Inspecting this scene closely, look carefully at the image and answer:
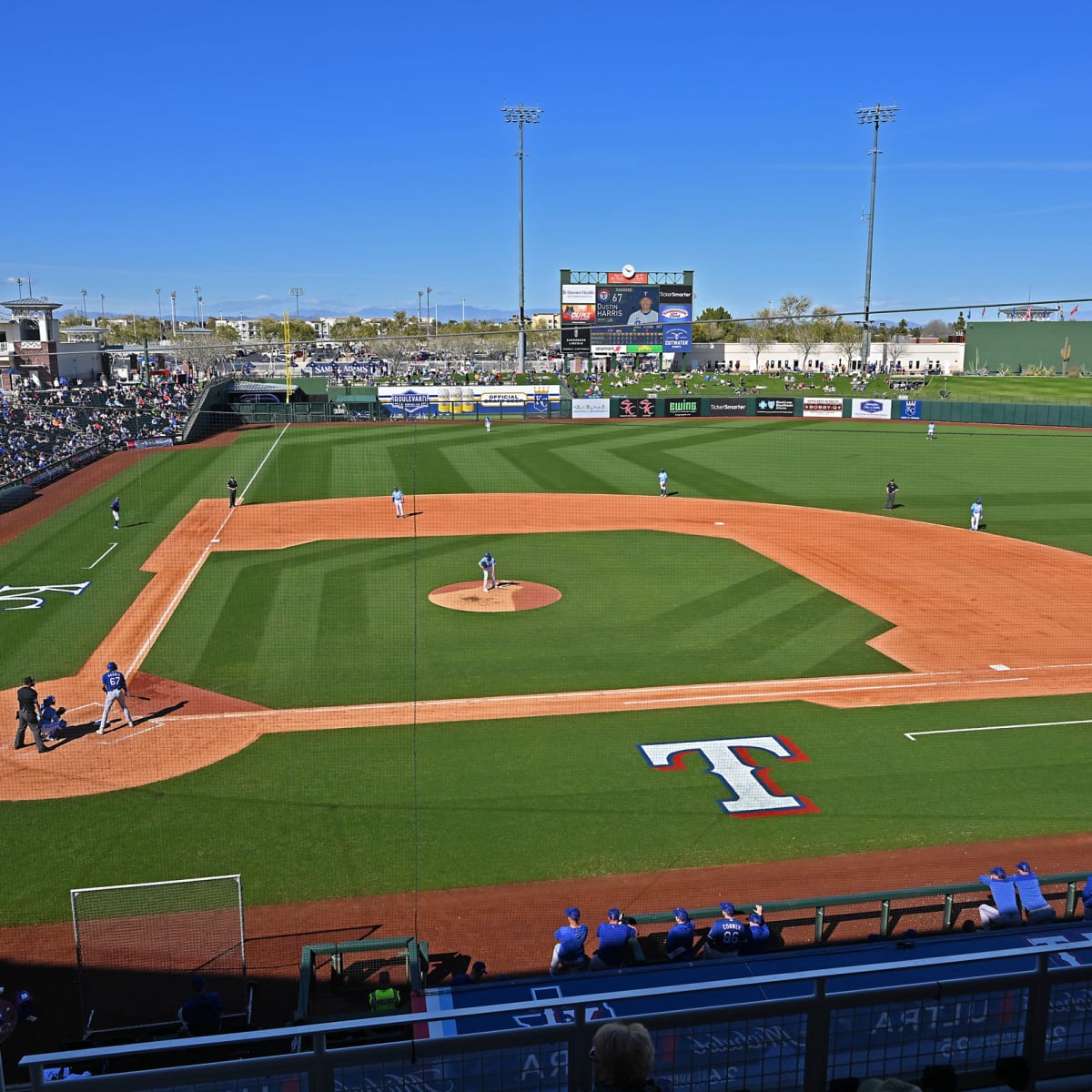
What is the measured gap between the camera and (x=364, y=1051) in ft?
10.3

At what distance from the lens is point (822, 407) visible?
219 feet

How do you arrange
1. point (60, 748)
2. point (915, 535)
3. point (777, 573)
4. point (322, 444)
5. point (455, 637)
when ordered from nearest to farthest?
point (60, 748)
point (455, 637)
point (777, 573)
point (915, 535)
point (322, 444)

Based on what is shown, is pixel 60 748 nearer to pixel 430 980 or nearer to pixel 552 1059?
pixel 430 980

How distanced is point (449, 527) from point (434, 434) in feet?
82.5

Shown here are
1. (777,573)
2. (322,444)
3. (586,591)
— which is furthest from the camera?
(322,444)

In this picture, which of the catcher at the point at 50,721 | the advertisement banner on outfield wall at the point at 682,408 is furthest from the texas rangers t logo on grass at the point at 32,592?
the advertisement banner on outfield wall at the point at 682,408

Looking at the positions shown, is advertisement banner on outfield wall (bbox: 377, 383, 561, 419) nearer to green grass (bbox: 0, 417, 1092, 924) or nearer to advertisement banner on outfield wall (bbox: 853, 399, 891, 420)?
advertisement banner on outfield wall (bbox: 853, 399, 891, 420)

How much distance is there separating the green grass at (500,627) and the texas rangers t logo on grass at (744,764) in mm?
2927

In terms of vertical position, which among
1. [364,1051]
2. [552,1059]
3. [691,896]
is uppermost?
[364,1051]

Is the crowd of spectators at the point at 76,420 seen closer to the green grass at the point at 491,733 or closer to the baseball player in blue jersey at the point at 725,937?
the green grass at the point at 491,733

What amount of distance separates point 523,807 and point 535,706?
378 centimetres

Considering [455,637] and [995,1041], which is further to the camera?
[455,637]

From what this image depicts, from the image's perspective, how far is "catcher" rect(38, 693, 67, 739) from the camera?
49.7ft

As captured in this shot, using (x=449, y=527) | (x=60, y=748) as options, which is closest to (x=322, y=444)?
(x=449, y=527)
